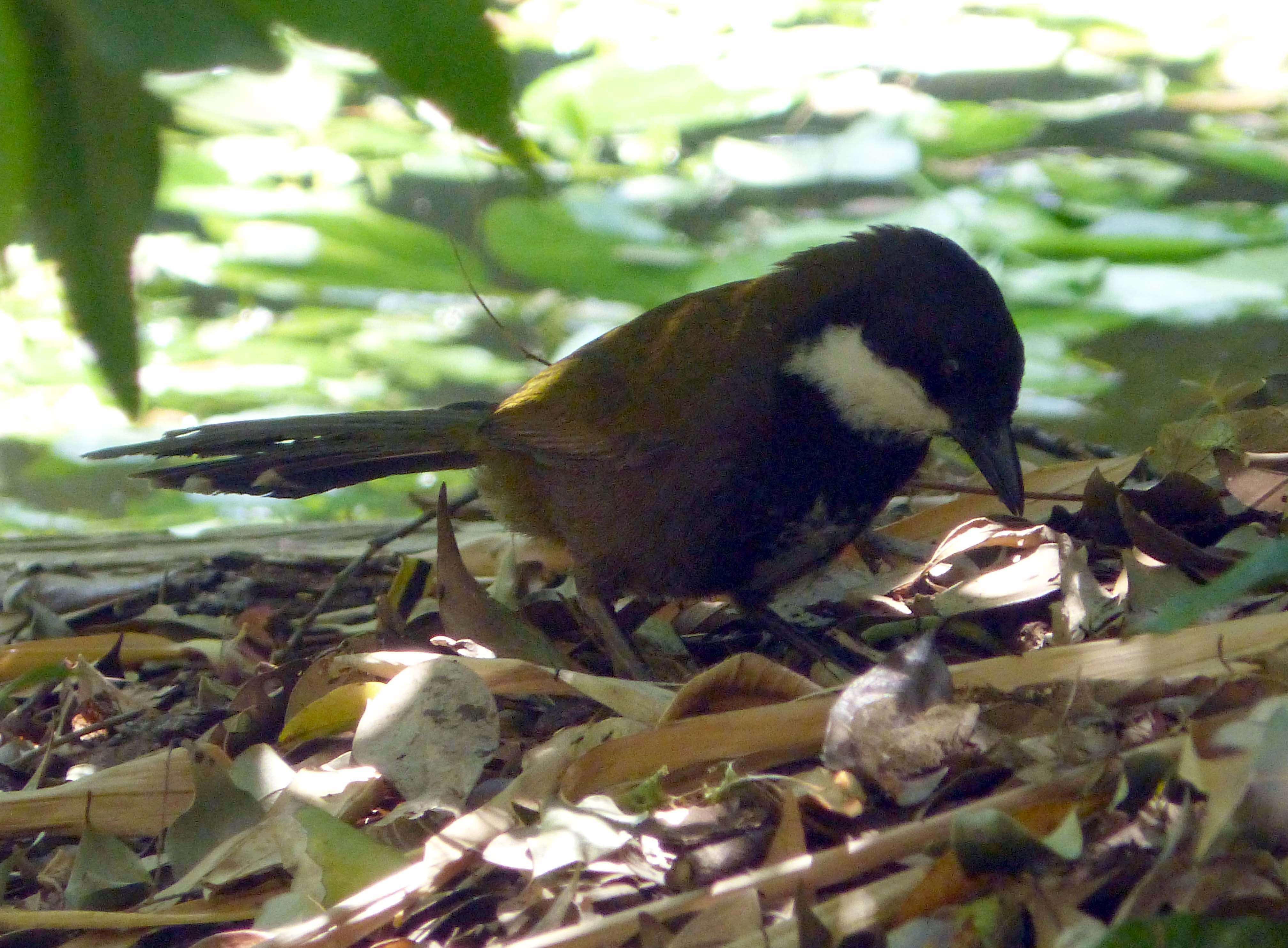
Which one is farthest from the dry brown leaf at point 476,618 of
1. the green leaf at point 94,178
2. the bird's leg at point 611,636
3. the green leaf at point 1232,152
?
the green leaf at point 1232,152

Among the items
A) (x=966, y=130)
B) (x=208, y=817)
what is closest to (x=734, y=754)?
(x=208, y=817)

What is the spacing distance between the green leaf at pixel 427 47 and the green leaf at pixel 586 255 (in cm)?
376

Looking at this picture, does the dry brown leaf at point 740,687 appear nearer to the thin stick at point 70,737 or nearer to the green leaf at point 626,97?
the thin stick at point 70,737

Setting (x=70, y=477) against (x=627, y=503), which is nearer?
(x=627, y=503)

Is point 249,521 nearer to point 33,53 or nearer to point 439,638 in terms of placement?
point 439,638

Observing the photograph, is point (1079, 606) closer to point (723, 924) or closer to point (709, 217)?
point (723, 924)

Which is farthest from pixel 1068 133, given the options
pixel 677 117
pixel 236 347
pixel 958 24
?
pixel 236 347

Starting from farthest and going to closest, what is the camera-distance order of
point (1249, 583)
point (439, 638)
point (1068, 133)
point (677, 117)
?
point (1068, 133)
point (677, 117)
point (439, 638)
point (1249, 583)

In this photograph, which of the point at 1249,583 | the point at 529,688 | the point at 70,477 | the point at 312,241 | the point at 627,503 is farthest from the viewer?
the point at 70,477

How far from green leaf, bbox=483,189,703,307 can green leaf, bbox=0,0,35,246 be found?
373cm

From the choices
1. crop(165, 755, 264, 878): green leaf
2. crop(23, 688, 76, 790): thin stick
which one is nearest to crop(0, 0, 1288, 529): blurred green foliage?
crop(23, 688, 76, 790): thin stick

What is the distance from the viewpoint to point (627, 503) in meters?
3.16

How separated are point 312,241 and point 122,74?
4.18 m

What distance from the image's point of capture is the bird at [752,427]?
2924mm
